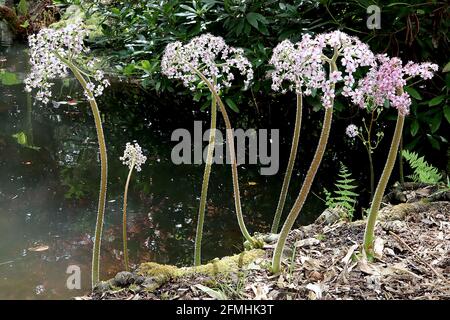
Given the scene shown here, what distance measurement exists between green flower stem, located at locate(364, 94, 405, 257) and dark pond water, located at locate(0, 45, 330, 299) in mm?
1375

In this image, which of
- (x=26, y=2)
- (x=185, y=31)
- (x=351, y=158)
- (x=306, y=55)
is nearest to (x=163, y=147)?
(x=185, y=31)

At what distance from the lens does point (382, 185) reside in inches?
86.2

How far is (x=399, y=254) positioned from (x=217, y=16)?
319 cm

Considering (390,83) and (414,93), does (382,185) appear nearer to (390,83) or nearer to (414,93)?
(390,83)

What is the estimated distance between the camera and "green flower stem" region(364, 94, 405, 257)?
2.15 m

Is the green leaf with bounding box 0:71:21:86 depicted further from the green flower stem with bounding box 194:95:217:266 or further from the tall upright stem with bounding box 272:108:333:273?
the tall upright stem with bounding box 272:108:333:273

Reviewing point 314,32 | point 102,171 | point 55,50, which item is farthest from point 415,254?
point 314,32

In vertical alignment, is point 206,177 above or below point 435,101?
below

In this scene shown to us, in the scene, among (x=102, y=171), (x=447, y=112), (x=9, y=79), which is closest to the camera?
(x=102, y=171)

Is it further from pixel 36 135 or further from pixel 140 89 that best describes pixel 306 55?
pixel 140 89

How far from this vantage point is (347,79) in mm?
1800

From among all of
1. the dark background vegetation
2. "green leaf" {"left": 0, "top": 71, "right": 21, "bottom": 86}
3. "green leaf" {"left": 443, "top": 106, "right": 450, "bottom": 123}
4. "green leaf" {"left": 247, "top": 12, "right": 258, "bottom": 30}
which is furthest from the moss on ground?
"green leaf" {"left": 0, "top": 71, "right": 21, "bottom": 86}

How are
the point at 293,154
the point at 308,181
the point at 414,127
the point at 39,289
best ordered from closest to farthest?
1. the point at 308,181
2. the point at 293,154
3. the point at 39,289
4. the point at 414,127

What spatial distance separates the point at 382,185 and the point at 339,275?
0.43 m
